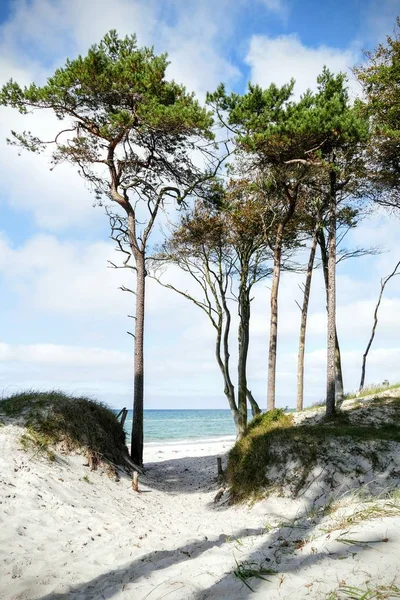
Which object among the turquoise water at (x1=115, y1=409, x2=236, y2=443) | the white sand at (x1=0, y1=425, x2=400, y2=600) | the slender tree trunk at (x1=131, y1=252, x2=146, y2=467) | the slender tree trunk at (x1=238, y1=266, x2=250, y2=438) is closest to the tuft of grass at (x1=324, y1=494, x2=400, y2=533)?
the white sand at (x1=0, y1=425, x2=400, y2=600)

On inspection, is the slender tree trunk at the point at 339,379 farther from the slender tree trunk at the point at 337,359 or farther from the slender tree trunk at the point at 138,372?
the slender tree trunk at the point at 138,372

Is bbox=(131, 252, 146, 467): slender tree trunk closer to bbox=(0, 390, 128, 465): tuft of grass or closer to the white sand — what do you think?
bbox=(0, 390, 128, 465): tuft of grass

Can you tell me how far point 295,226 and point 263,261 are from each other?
2.43 m

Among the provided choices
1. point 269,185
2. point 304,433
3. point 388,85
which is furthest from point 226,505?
point 388,85

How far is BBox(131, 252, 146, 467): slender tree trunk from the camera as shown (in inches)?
640

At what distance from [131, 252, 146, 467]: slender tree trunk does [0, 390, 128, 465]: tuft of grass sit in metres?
1.44

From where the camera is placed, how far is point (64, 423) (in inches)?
501

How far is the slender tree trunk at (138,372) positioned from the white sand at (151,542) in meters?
2.66

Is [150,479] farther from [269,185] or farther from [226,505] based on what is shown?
[269,185]

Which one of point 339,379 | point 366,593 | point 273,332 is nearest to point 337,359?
point 339,379

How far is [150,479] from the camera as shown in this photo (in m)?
15.2

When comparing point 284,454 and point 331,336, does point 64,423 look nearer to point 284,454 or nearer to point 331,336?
point 284,454

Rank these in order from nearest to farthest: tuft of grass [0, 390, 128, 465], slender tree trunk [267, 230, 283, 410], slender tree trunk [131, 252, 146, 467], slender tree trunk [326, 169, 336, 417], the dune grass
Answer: the dune grass
tuft of grass [0, 390, 128, 465]
slender tree trunk [326, 169, 336, 417]
slender tree trunk [131, 252, 146, 467]
slender tree trunk [267, 230, 283, 410]

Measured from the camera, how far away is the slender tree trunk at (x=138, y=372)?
1627cm
